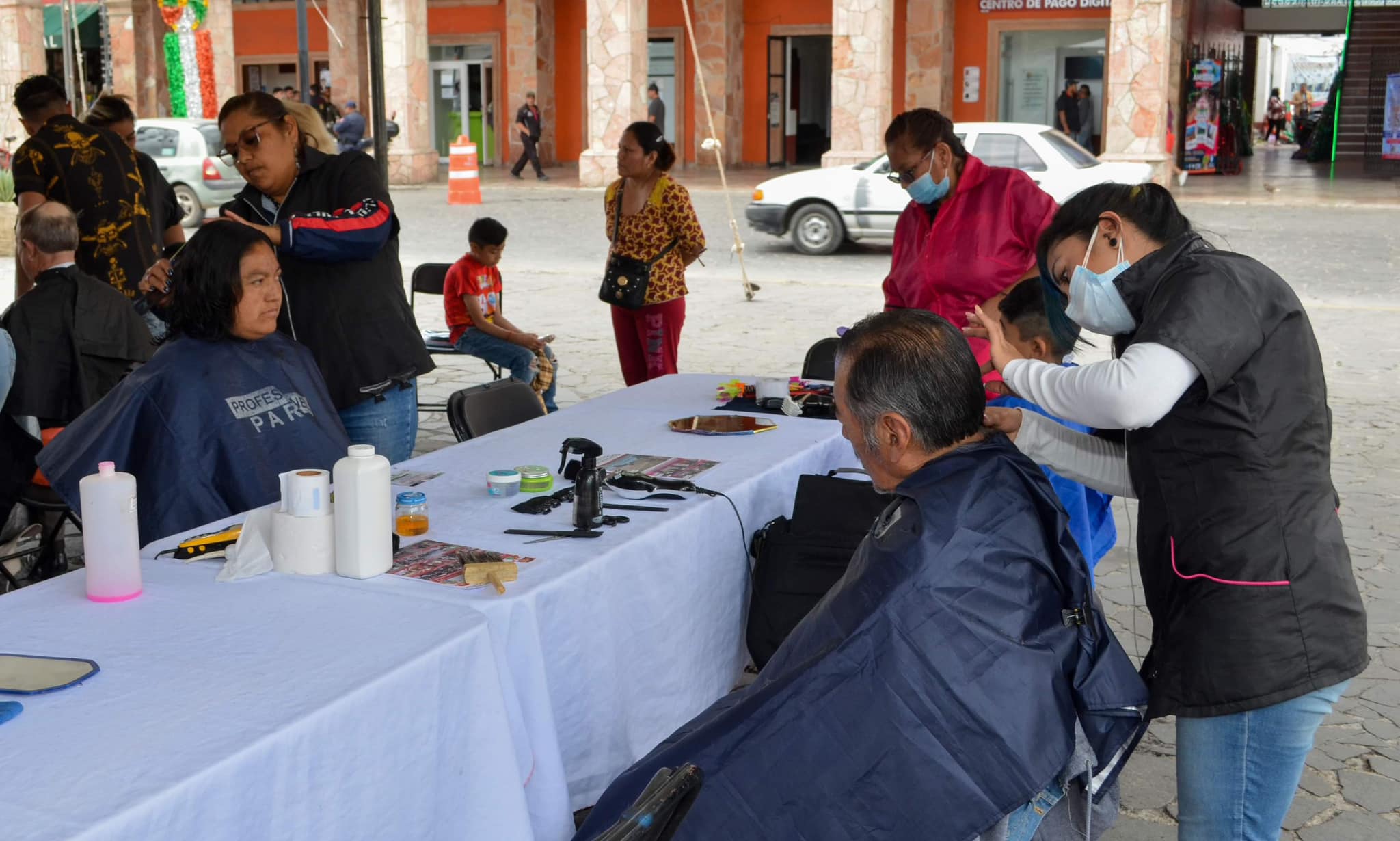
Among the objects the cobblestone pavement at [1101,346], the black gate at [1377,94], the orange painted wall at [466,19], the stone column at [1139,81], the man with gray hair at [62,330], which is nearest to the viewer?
the cobblestone pavement at [1101,346]

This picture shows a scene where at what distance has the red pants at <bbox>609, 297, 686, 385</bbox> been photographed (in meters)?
6.30

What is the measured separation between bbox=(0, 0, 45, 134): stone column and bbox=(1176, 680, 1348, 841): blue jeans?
24.1 m

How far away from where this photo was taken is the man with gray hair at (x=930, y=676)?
1945 millimetres

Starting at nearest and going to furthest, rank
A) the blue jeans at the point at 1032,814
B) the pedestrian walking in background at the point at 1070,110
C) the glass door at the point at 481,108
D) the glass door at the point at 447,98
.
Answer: the blue jeans at the point at 1032,814, the pedestrian walking in background at the point at 1070,110, the glass door at the point at 481,108, the glass door at the point at 447,98

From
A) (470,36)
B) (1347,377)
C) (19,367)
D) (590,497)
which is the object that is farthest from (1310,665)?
(470,36)

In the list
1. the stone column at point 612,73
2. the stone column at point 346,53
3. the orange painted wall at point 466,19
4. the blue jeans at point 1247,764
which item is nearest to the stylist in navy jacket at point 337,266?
the blue jeans at point 1247,764

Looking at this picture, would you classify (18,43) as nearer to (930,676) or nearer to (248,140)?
(248,140)

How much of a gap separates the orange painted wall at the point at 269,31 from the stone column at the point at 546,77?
16.5ft

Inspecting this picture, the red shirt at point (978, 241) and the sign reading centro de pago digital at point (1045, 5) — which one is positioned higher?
the sign reading centro de pago digital at point (1045, 5)

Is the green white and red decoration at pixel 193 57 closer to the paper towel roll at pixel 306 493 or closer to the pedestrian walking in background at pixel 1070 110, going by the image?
the pedestrian walking in background at pixel 1070 110

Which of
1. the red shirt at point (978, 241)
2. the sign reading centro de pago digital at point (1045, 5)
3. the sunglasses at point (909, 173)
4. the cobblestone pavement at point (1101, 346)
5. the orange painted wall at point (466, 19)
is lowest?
the cobblestone pavement at point (1101, 346)

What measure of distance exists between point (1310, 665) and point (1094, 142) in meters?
24.6

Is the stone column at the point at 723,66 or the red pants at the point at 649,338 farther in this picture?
the stone column at the point at 723,66

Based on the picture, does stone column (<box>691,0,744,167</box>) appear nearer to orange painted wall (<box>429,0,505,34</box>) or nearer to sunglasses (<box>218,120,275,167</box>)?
orange painted wall (<box>429,0,505,34</box>)
